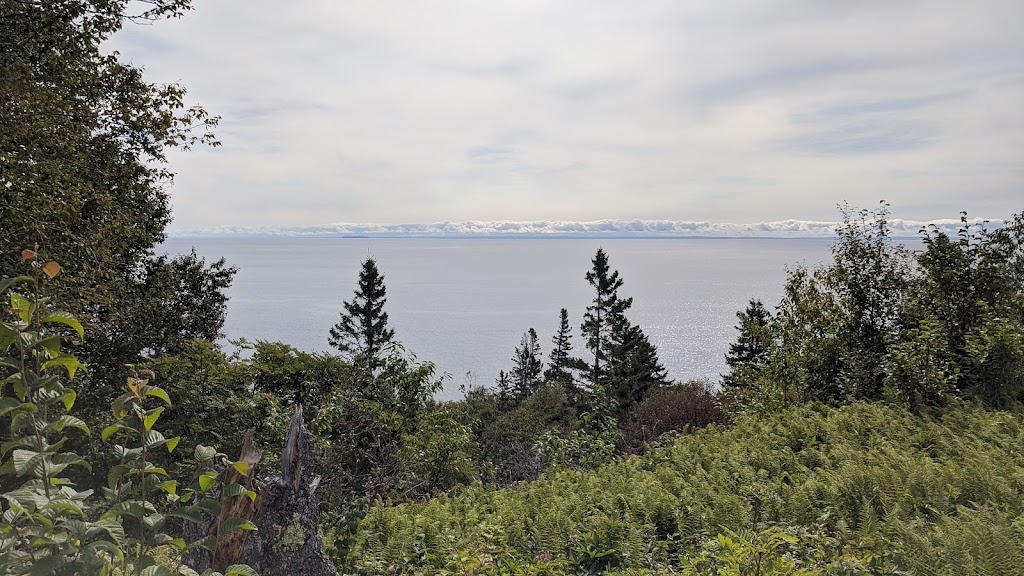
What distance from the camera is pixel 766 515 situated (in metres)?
5.45

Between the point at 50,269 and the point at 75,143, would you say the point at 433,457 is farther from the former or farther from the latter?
the point at 50,269

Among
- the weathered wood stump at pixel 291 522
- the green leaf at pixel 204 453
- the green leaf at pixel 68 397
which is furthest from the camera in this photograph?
the weathered wood stump at pixel 291 522

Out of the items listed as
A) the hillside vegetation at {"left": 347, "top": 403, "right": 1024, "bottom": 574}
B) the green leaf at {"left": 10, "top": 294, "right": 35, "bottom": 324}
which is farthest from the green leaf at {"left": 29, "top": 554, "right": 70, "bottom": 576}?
the hillside vegetation at {"left": 347, "top": 403, "right": 1024, "bottom": 574}

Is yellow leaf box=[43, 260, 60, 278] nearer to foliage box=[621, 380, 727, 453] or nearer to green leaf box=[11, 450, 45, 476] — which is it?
green leaf box=[11, 450, 45, 476]

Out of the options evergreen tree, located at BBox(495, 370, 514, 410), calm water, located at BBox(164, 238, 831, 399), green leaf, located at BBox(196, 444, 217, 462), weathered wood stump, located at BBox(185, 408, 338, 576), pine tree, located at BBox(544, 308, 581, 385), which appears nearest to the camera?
green leaf, located at BBox(196, 444, 217, 462)

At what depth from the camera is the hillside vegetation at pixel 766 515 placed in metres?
4.18

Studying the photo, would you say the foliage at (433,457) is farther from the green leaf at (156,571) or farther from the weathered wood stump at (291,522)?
the green leaf at (156,571)

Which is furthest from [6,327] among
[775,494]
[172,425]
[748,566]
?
[172,425]

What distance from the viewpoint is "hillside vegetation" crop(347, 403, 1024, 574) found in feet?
13.7

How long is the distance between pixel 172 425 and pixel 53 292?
101 inches

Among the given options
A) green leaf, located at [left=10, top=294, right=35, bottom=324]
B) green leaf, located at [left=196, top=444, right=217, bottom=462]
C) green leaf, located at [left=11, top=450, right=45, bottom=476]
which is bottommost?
green leaf, located at [left=196, top=444, right=217, bottom=462]

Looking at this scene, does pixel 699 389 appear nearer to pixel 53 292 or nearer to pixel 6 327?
pixel 53 292

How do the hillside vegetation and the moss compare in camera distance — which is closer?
the moss

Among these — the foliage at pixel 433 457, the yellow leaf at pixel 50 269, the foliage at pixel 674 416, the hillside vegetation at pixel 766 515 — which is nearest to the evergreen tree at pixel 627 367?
the foliage at pixel 674 416
